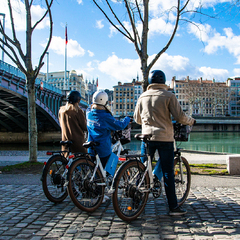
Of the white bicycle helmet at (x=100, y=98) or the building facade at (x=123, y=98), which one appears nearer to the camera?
the white bicycle helmet at (x=100, y=98)

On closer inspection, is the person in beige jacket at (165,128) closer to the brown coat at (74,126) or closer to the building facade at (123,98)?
the brown coat at (74,126)

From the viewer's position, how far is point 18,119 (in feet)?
122

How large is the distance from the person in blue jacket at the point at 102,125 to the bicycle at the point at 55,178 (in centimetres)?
49

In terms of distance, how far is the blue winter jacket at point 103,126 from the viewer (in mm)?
3934

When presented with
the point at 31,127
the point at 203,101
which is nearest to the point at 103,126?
the point at 31,127

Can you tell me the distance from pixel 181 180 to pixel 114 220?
46.2 inches

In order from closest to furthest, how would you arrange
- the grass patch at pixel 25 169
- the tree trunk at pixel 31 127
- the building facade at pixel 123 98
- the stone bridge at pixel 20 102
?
1. the grass patch at pixel 25 169
2. the tree trunk at pixel 31 127
3. the stone bridge at pixel 20 102
4. the building facade at pixel 123 98

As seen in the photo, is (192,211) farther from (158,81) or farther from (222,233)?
(158,81)

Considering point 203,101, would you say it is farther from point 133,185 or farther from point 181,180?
point 133,185

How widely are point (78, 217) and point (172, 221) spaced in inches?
44.1

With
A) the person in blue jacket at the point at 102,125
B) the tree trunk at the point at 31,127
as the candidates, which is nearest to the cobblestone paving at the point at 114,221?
the person in blue jacket at the point at 102,125

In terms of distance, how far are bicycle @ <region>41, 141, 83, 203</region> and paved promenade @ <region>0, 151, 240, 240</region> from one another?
0.13m

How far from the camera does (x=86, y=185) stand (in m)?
3.78

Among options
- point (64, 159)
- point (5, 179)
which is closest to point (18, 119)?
point (5, 179)
